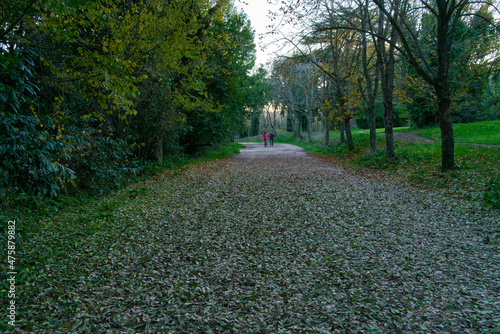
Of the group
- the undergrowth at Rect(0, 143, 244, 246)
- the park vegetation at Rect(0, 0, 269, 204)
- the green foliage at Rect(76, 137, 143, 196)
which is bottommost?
the undergrowth at Rect(0, 143, 244, 246)

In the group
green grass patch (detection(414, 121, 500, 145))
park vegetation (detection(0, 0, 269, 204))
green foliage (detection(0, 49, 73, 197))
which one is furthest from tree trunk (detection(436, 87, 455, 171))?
green foliage (detection(0, 49, 73, 197))

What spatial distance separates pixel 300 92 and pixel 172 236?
139 feet

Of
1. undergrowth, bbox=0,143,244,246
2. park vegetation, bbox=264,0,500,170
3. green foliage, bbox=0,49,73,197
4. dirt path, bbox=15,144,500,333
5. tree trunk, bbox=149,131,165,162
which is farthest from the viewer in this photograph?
tree trunk, bbox=149,131,165,162

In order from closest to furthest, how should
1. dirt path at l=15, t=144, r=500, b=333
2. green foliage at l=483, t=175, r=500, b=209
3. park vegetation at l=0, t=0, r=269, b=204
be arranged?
dirt path at l=15, t=144, r=500, b=333 < park vegetation at l=0, t=0, r=269, b=204 < green foliage at l=483, t=175, r=500, b=209

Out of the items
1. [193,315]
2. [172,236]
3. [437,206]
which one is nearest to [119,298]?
[193,315]

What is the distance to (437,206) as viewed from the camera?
8.01m

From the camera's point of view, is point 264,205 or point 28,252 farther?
Result: point 264,205

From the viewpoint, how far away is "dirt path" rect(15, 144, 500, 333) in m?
3.41

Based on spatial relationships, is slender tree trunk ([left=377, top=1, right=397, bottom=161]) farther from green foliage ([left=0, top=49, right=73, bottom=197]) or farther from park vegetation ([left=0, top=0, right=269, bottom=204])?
green foliage ([left=0, top=49, right=73, bottom=197])

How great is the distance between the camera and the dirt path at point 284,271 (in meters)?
3.41

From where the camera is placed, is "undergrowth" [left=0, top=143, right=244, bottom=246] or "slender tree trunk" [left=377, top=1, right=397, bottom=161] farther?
"slender tree trunk" [left=377, top=1, right=397, bottom=161]

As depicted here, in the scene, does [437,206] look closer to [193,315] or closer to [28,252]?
[193,315]

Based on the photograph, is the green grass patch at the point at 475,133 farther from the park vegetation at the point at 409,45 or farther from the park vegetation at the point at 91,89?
the park vegetation at the point at 91,89

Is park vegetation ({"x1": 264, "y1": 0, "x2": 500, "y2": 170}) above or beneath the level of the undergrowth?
above
